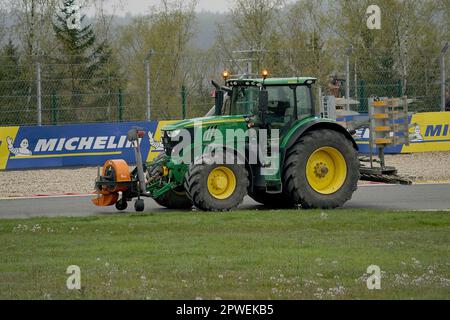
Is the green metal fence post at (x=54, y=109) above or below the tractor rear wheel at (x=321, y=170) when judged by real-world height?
above

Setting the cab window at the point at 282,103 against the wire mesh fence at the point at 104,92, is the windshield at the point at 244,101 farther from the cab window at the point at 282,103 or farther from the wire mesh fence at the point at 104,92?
the wire mesh fence at the point at 104,92

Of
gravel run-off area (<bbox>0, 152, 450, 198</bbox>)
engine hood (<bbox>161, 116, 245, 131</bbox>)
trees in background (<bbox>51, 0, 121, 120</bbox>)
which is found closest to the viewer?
engine hood (<bbox>161, 116, 245, 131</bbox>)

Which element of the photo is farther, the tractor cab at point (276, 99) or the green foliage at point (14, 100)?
the green foliage at point (14, 100)

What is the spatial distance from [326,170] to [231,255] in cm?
569

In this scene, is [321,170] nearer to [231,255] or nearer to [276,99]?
[276,99]

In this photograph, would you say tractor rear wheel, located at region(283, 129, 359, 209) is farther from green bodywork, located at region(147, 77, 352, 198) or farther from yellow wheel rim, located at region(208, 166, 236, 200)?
yellow wheel rim, located at region(208, 166, 236, 200)

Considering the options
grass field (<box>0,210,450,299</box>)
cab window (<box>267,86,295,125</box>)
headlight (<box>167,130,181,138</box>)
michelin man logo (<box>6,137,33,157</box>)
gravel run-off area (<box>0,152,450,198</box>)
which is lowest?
grass field (<box>0,210,450,299</box>)

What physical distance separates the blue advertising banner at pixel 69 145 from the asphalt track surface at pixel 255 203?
5497mm

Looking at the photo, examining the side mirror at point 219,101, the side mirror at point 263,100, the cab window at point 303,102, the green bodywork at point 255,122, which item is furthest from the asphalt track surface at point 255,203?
the side mirror at point 263,100

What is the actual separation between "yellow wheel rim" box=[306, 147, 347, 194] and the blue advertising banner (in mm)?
9289

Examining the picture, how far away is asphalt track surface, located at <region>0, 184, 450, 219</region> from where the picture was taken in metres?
16.5

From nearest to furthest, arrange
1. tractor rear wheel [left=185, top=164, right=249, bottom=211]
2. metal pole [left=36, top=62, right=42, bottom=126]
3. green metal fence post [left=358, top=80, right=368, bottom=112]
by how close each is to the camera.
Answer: tractor rear wheel [left=185, top=164, right=249, bottom=211], metal pole [left=36, top=62, right=42, bottom=126], green metal fence post [left=358, top=80, right=368, bottom=112]

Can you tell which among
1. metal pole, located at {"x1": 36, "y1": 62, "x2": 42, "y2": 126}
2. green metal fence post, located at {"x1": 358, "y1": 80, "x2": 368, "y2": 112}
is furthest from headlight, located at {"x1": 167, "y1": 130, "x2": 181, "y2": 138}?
green metal fence post, located at {"x1": 358, "y1": 80, "x2": 368, "y2": 112}

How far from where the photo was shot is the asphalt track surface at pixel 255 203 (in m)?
16.5
